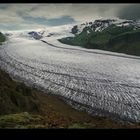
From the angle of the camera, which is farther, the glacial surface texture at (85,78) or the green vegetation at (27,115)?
the glacial surface texture at (85,78)

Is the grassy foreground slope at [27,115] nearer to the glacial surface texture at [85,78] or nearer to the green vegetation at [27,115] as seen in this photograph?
the green vegetation at [27,115]

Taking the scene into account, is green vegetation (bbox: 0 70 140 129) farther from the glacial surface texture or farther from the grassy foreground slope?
the glacial surface texture

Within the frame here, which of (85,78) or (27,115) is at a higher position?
(27,115)

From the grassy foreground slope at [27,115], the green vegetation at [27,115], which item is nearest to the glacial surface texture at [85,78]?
the green vegetation at [27,115]

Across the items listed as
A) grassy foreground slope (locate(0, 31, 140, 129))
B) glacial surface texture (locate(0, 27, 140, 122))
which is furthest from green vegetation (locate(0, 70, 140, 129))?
glacial surface texture (locate(0, 27, 140, 122))

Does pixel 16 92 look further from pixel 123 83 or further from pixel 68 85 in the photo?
pixel 123 83

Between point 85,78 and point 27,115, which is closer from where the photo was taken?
point 27,115

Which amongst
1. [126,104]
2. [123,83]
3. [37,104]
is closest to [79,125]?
[37,104]

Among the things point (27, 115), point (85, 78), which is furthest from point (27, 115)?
point (85, 78)

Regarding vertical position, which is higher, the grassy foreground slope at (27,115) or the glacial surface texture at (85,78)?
the grassy foreground slope at (27,115)

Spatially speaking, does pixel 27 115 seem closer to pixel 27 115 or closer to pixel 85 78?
pixel 27 115
